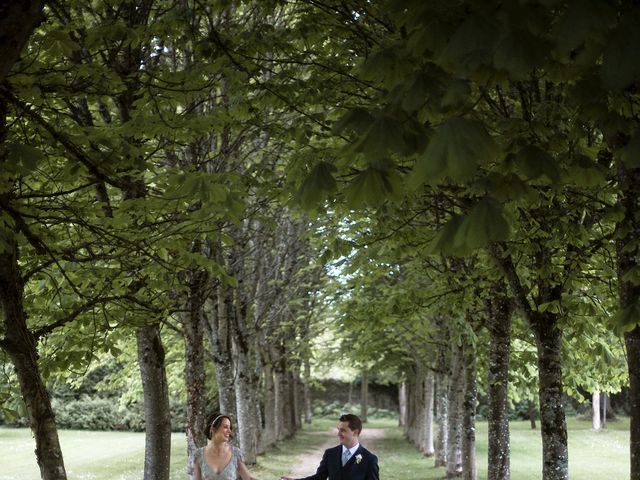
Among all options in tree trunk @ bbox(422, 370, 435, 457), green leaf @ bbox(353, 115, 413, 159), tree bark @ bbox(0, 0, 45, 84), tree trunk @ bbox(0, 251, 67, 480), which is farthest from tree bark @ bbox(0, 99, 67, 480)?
tree trunk @ bbox(422, 370, 435, 457)

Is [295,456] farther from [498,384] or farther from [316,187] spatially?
[316,187]

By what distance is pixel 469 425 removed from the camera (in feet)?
49.1

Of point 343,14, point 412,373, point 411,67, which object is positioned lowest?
point 412,373

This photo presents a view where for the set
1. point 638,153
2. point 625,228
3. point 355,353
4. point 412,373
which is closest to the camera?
point 638,153

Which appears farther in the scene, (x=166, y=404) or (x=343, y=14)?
(x=166, y=404)

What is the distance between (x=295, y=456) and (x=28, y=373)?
20.3m

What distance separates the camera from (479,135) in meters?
2.17

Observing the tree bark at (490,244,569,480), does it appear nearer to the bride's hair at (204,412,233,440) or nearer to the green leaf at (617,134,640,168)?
the bride's hair at (204,412,233,440)

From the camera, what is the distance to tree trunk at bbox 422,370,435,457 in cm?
2402

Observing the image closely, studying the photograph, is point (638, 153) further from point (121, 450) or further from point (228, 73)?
point (121, 450)

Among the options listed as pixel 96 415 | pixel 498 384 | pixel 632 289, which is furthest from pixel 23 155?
pixel 96 415

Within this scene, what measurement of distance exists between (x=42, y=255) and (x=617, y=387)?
15502 mm

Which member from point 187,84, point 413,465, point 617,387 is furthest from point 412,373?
point 187,84

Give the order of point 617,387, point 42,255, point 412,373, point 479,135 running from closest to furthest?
point 479,135
point 42,255
point 617,387
point 412,373
